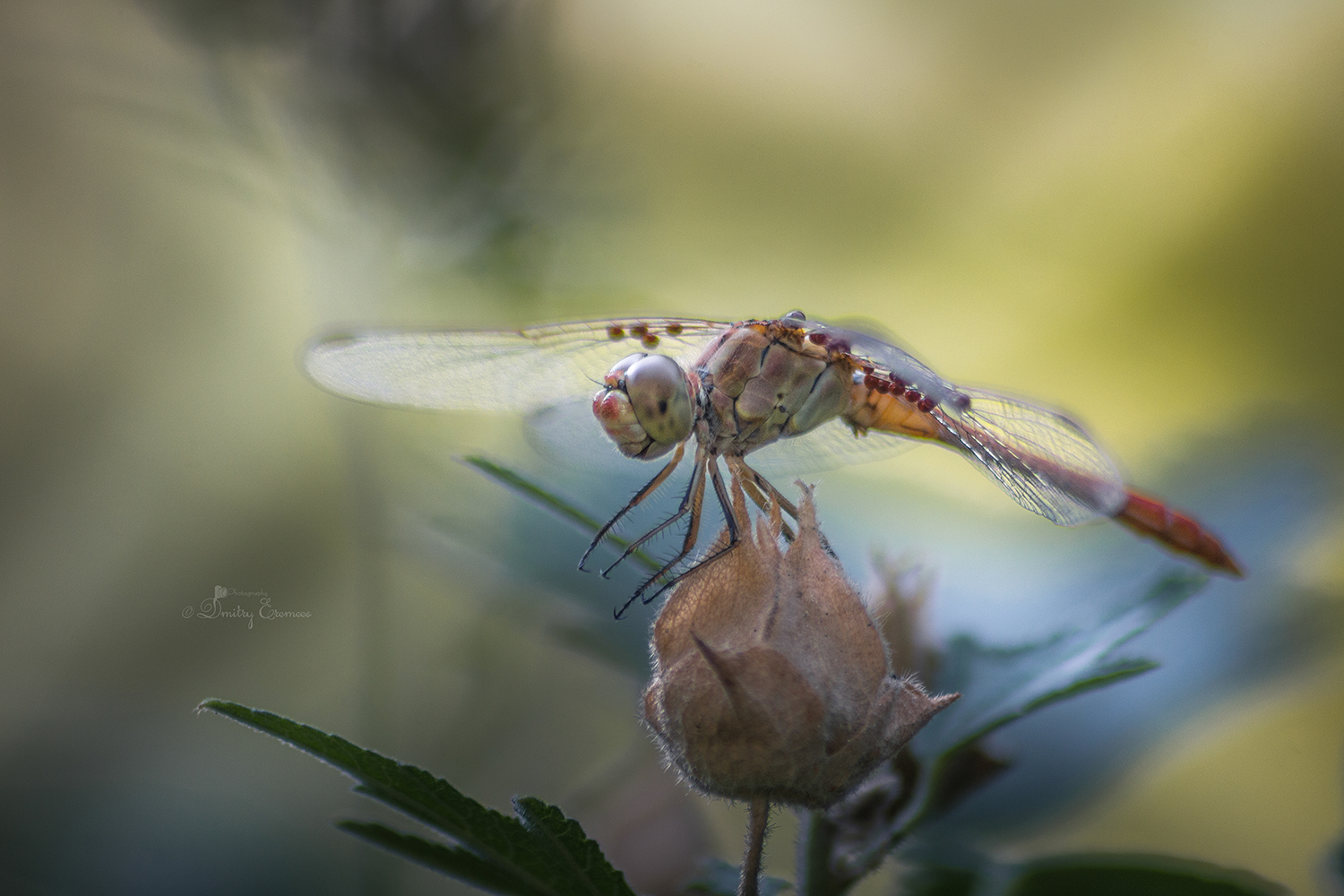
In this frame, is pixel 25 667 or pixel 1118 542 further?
pixel 25 667

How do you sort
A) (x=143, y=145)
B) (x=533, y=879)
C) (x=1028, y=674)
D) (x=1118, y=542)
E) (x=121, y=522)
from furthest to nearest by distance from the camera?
1. (x=143, y=145)
2. (x=121, y=522)
3. (x=1118, y=542)
4. (x=1028, y=674)
5. (x=533, y=879)

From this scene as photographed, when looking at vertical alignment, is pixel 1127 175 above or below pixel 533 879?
above

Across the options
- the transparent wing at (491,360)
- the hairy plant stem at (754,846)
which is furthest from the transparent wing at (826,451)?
the hairy plant stem at (754,846)

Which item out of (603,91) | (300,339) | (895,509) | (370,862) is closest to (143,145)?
(300,339)

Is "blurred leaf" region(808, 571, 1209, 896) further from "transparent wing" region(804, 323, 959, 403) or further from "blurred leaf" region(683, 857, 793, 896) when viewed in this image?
"transparent wing" region(804, 323, 959, 403)

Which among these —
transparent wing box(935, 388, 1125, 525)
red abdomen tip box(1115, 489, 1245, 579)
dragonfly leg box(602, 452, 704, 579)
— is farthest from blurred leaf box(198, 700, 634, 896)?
red abdomen tip box(1115, 489, 1245, 579)

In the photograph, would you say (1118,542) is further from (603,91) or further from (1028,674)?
(603,91)
